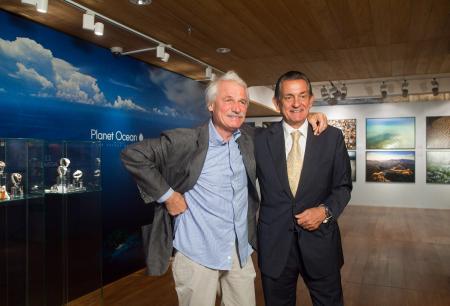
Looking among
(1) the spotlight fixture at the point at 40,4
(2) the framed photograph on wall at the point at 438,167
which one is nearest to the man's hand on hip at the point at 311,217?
(1) the spotlight fixture at the point at 40,4

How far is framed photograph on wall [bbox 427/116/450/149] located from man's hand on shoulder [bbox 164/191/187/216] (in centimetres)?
1010

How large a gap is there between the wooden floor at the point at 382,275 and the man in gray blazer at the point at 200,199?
87.9 inches

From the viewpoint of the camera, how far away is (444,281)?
183 inches

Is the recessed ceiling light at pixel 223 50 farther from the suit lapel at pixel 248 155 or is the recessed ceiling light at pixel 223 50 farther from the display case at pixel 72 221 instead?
the suit lapel at pixel 248 155

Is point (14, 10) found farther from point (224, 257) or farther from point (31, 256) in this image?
point (224, 257)

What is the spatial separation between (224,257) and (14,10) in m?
2.93

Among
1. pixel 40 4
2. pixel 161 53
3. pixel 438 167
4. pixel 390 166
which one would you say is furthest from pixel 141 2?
pixel 438 167

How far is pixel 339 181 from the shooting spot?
6.82 feet

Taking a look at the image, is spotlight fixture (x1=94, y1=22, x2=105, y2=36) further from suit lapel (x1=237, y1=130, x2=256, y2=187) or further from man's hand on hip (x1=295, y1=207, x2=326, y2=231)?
man's hand on hip (x1=295, y1=207, x2=326, y2=231)

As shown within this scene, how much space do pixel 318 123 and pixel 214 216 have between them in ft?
2.64

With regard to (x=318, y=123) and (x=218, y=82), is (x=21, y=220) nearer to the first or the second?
(x=218, y=82)

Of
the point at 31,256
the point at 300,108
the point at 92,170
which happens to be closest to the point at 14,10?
the point at 92,170

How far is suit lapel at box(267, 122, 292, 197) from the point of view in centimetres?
207

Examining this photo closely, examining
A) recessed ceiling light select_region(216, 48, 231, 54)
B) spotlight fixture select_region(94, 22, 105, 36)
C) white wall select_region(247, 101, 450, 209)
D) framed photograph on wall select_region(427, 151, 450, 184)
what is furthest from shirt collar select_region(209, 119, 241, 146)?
framed photograph on wall select_region(427, 151, 450, 184)
